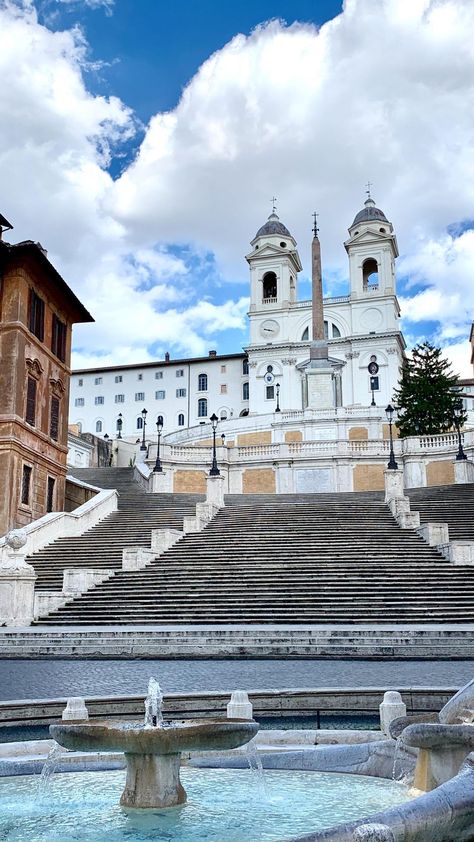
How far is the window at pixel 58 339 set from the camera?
3472cm

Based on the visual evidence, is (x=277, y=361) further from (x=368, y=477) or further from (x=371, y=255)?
(x=368, y=477)

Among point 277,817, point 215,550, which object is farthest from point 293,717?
point 215,550

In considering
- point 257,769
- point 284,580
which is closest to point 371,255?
point 284,580

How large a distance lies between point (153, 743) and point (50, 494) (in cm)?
2835

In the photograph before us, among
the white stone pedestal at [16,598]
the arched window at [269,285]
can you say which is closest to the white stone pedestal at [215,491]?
the white stone pedestal at [16,598]

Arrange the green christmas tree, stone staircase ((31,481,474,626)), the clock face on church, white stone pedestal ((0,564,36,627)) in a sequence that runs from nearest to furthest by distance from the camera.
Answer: stone staircase ((31,481,474,626))
white stone pedestal ((0,564,36,627))
the green christmas tree
the clock face on church

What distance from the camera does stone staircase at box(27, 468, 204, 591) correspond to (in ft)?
79.0

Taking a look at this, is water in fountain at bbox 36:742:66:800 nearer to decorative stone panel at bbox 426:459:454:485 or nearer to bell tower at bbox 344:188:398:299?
decorative stone panel at bbox 426:459:454:485

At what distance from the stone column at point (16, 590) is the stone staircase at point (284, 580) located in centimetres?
60

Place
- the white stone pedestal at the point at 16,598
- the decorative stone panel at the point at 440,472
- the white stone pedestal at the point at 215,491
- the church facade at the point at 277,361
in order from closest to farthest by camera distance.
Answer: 1. the white stone pedestal at the point at 16,598
2. the white stone pedestal at the point at 215,491
3. the decorative stone panel at the point at 440,472
4. the church facade at the point at 277,361

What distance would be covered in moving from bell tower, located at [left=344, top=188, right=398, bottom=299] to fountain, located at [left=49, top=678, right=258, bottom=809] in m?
85.5

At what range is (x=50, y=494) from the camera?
33.2 m

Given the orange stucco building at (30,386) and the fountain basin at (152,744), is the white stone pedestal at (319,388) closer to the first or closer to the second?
the orange stucco building at (30,386)

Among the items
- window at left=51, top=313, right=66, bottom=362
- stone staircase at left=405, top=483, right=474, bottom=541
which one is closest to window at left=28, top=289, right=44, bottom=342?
window at left=51, top=313, right=66, bottom=362
